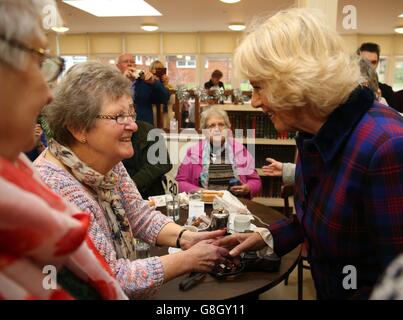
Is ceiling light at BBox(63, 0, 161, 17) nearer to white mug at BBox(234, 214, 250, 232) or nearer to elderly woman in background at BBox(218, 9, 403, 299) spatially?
white mug at BBox(234, 214, 250, 232)

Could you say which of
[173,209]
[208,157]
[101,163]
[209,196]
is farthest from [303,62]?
[208,157]

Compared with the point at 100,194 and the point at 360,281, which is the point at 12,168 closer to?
the point at 100,194

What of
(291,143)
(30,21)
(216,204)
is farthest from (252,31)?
(291,143)

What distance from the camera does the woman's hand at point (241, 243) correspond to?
145 centimetres

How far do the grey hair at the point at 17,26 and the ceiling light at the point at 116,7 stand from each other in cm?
674

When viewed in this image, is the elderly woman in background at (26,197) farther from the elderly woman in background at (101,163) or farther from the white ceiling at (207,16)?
the white ceiling at (207,16)

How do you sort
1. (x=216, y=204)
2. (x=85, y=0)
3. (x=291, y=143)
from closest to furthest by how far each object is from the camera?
(x=216, y=204) → (x=291, y=143) → (x=85, y=0)

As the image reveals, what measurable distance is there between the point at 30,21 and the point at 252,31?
81 cm

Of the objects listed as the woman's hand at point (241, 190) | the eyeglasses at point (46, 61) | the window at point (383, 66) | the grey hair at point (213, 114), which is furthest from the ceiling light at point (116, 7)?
the window at point (383, 66)

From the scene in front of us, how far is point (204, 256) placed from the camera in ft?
4.41

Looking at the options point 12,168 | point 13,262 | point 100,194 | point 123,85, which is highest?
point 123,85

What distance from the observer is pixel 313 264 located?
47.7 inches

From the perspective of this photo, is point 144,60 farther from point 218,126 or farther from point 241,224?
point 241,224

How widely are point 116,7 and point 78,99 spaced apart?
7.15 metres
